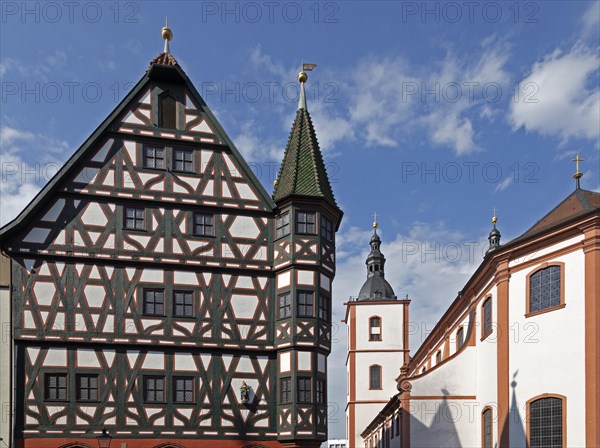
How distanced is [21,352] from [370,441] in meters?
38.0

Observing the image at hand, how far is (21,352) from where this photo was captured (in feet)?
76.1

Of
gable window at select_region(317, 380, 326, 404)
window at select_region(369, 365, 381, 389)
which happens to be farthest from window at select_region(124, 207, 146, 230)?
window at select_region(369, 365, 381, 389)

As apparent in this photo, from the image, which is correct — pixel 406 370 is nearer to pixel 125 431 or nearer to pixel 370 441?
pixel 125 431

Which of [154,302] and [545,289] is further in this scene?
[154,302]

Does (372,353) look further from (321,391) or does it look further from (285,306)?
(285,306)

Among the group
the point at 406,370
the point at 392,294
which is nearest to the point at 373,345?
the point at 392,294

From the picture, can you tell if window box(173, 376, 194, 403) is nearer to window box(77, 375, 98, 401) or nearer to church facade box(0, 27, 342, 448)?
church facade box(0, 27, 342, 448)

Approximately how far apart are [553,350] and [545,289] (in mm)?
2151

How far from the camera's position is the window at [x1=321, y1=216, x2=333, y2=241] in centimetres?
2678

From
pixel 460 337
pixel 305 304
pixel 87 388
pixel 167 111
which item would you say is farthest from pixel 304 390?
pixel 460 337

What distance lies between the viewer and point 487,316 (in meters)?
29.0

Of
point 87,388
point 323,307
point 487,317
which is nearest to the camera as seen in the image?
point 87,388

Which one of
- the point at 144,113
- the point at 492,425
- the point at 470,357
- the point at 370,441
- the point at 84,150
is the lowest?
the point at 370,441

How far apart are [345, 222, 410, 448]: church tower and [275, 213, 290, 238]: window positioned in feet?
108
